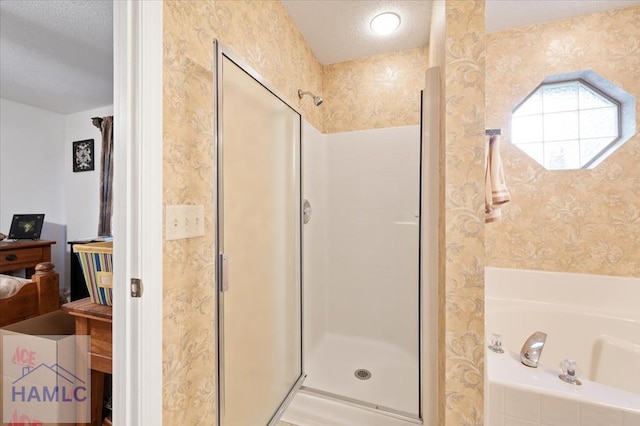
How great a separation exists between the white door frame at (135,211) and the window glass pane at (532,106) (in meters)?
2.32

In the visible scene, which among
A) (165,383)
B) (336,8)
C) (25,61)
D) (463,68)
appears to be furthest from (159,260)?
(25,61)

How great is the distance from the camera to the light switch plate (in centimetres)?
88

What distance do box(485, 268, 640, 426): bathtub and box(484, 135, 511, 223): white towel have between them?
0.69 meters

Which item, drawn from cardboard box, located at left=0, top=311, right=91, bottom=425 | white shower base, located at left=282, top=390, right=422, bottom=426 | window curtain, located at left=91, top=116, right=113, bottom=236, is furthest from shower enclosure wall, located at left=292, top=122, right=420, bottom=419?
window curtain, located at left=91, top=116, right=113, bottom=236

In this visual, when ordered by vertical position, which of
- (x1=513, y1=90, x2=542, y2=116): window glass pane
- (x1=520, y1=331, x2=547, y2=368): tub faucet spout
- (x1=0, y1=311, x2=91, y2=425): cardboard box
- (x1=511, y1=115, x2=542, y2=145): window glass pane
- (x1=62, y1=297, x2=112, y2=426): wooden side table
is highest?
(x1=513, y1=90, x2=542, y2=116): window glass pane

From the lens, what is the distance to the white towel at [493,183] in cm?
124

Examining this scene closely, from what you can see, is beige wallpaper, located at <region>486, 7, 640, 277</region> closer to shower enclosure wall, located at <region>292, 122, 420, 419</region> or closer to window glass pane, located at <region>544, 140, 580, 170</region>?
window glass pane, located at <region>544, 140, 580, 170</region>

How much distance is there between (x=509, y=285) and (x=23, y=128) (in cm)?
495

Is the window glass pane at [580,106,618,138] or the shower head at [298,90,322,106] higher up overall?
the shower head at [298,90,322,106]

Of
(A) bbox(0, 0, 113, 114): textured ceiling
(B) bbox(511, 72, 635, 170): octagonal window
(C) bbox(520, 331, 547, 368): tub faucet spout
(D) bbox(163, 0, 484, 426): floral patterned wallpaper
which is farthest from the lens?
(B) bbox(511, 72, 635, 170): octagonal window

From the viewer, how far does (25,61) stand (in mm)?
2168

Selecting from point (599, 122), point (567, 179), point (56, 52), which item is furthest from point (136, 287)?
point (599, 122)

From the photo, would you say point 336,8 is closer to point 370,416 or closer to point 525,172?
point 525,172

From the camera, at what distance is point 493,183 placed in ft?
4.09
